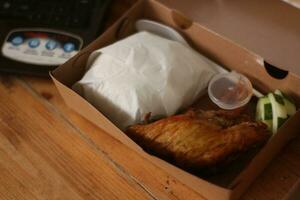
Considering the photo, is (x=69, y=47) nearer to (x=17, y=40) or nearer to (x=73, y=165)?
(x=17, y=40)

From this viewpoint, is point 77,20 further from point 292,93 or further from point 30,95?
point 292,93

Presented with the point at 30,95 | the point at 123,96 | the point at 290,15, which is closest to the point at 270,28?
the point at 290,15

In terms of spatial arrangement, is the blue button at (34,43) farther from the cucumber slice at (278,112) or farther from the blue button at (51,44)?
the cucumber slice at (278,112)

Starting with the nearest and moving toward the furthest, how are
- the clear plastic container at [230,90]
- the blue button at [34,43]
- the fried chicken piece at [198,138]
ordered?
the fried chicken piece at [198,138], the clear plastic container at [230,90], the blue button at [34,43]

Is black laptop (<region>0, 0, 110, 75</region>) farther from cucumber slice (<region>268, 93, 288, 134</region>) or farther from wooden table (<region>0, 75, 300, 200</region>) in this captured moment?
cucumber slice (<region>268, 93, 288, 134</region>)

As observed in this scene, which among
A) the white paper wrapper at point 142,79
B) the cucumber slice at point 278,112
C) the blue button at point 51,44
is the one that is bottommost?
the blue button at point 51,44

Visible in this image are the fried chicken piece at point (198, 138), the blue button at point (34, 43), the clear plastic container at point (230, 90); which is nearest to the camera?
the fried chicken piece at point (198, 138)

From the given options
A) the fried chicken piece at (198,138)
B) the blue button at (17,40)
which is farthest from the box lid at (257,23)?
the blue button at (17,40)
